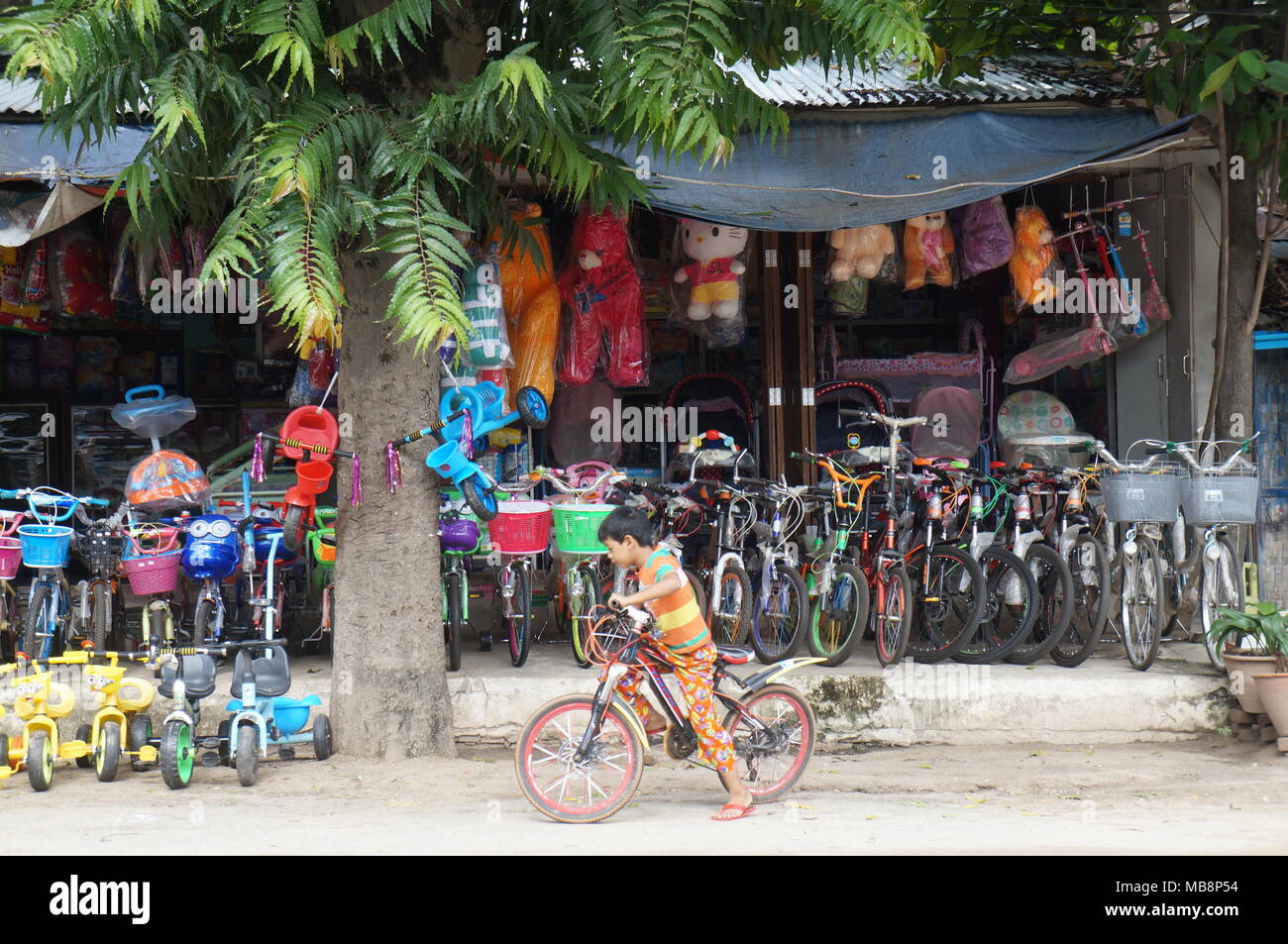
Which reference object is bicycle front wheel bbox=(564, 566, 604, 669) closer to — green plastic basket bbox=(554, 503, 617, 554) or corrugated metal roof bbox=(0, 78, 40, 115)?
green plastic basket bbox=(554, 503, 617, 554)

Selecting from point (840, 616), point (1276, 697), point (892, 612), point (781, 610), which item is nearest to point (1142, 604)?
point (1276, 697)

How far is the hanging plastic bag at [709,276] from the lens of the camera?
9.05 meters

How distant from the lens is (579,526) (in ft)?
26.1

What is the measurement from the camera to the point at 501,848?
5.23 m

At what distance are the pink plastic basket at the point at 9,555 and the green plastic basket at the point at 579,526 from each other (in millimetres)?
3200

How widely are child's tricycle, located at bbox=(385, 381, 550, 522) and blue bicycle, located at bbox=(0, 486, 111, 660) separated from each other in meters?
2.34

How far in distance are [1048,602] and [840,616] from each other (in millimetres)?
1366

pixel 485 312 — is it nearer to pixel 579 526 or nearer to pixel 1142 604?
pixel 579 526

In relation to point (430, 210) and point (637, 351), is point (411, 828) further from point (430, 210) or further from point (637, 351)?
point (637, 351)

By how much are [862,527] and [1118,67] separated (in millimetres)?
3916

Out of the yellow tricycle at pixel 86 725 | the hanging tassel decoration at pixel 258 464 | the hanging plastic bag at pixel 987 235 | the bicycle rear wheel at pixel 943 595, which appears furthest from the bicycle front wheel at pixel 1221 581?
the yellow tricycle at pixel 86 725

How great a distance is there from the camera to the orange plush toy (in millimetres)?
8805

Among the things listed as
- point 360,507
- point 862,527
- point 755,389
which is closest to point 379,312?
point 360,507

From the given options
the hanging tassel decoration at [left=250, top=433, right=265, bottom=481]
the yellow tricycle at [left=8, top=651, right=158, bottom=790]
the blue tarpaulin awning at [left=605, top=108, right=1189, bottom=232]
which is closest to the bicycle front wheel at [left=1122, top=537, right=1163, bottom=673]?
the blue tarpaulin awning at [left=605, top=108, right=1189, bottom=232]
